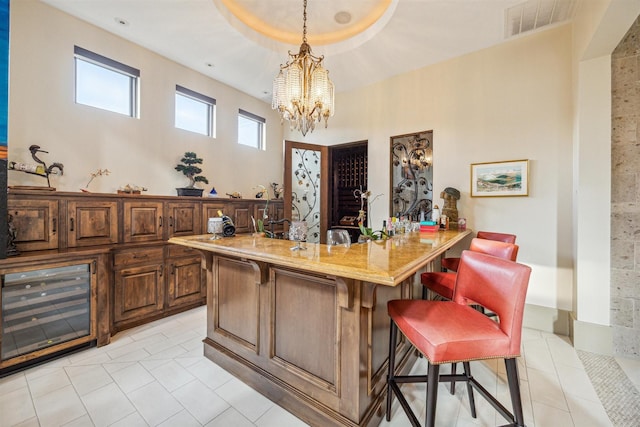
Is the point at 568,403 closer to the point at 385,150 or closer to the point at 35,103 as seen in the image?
the point at 385,150

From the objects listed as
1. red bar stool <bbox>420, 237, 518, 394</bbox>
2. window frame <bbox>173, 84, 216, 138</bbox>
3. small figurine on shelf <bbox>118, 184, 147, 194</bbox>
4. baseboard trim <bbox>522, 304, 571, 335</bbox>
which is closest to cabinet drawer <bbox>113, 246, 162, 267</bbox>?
small figurine on shelf <bbox>118, 184, 147, 194</bbox>

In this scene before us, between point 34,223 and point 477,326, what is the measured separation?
3638mm

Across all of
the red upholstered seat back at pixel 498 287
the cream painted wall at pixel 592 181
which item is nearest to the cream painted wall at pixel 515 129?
the cream painted wall at pixel 592 181

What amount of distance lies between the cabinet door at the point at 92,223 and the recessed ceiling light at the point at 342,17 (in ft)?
11.0

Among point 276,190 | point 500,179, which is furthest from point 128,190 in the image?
point 500,179

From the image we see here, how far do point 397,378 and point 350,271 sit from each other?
927mm

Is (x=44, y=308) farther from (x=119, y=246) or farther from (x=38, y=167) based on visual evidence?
(x=38, y=167)

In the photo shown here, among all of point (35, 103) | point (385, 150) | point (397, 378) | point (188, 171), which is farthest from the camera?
point (385, 150)

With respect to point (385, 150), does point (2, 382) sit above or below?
below

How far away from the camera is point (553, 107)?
2996 mm

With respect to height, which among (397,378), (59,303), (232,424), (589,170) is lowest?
(232,424)

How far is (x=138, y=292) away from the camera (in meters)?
2.99

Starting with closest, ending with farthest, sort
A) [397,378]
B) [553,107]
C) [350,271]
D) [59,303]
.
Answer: [350,271]
[397,378]
[59,303]
[553,107]

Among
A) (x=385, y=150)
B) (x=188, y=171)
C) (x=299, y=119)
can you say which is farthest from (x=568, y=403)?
(x=188, y=171)
